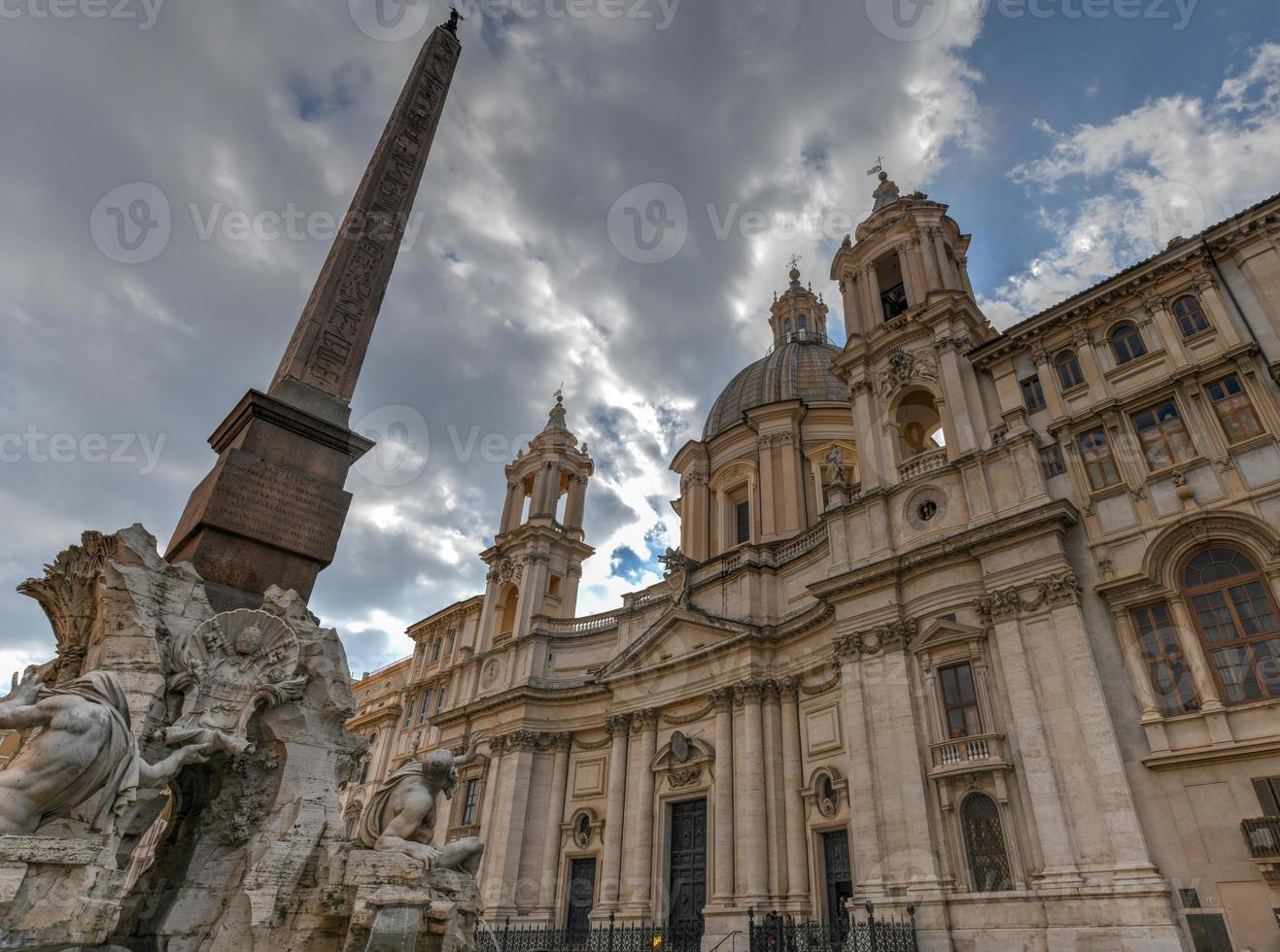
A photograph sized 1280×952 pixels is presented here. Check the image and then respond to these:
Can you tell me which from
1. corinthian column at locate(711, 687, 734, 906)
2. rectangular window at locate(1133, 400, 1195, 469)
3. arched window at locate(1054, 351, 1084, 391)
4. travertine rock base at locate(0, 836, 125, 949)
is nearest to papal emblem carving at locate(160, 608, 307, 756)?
travertine rock base at locate(0, 836, 125, 949)

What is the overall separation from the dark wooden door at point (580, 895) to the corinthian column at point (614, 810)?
123 centimetres

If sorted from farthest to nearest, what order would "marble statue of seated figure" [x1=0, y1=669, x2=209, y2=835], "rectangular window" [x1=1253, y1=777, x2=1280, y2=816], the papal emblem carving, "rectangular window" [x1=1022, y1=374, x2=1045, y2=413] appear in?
"rectangular window" [x1=1022, y1=374, x2=1045, y2=413] < "rectangular window" [x1=1253, y1=777, x2=1280, y2=816] < the papal emblem carving < "marble statue of seated figure" [x1=0, y1=669, x2=209, y2=835]

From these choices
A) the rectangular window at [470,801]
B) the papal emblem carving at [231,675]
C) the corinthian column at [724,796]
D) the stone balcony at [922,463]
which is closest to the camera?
the papal emblem carving at [231,675]

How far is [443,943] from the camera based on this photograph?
6.20m

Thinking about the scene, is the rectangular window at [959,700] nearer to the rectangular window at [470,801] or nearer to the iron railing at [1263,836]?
the iron railing at [1263,836]

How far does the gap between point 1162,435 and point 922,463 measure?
242 inches

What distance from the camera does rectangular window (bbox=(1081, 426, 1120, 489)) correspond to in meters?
17.7

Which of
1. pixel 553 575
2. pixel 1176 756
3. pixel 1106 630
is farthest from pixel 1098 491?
pixel 553 575

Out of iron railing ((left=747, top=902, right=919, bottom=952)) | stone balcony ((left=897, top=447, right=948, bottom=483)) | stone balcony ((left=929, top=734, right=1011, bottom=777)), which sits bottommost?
iron railing ((left=747, top=902, right=919, bottom=952))

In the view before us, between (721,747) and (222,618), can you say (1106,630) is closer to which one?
(721,747)

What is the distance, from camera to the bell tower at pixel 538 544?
116 ft

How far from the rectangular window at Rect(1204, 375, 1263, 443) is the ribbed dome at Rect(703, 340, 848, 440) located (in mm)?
17531

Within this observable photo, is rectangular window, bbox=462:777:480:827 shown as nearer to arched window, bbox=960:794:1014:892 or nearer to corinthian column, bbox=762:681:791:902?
corinthian column, bbox=762:681:791:902

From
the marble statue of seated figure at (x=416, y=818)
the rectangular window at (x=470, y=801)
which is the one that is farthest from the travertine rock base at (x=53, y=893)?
the rectangular window at (x=470, y=801)
